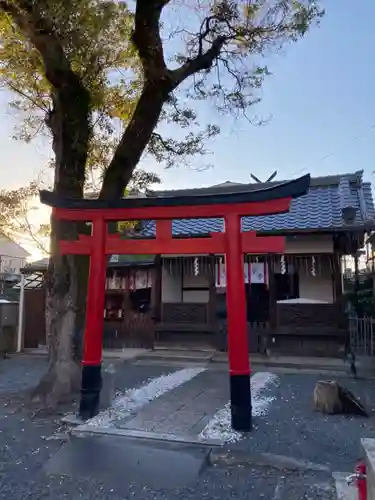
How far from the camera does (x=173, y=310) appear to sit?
1215 centimetres

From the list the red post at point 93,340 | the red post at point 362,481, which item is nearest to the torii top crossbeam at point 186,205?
the red post at point 93,340

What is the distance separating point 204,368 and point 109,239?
196 inches

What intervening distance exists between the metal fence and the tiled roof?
7.90ft

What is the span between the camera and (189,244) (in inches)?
225

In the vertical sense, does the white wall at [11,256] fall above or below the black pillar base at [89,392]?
above

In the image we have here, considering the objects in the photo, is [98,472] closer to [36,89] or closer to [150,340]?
[36,89]

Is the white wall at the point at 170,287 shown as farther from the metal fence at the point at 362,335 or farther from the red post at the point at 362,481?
the red post at the point at 362,481

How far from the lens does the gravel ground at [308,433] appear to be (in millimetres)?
4574

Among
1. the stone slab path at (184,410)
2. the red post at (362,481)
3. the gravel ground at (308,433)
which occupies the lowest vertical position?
the gravel ground at (308,433)

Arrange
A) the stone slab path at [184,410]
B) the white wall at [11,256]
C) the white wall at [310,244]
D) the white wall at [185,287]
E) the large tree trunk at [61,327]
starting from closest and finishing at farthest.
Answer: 1. the stone slab path at [184,410]
2. the large tree trunk at [61,327]
3. the white wall at [310,244]
4. the white wall at [185,287]
5. the white wall at [11,256]

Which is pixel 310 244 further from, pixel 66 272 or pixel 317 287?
pixel 66 272

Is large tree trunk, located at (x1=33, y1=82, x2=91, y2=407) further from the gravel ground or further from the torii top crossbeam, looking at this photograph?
the gravel ground

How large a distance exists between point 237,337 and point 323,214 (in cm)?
765

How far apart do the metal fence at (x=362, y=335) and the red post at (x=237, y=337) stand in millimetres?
6011
